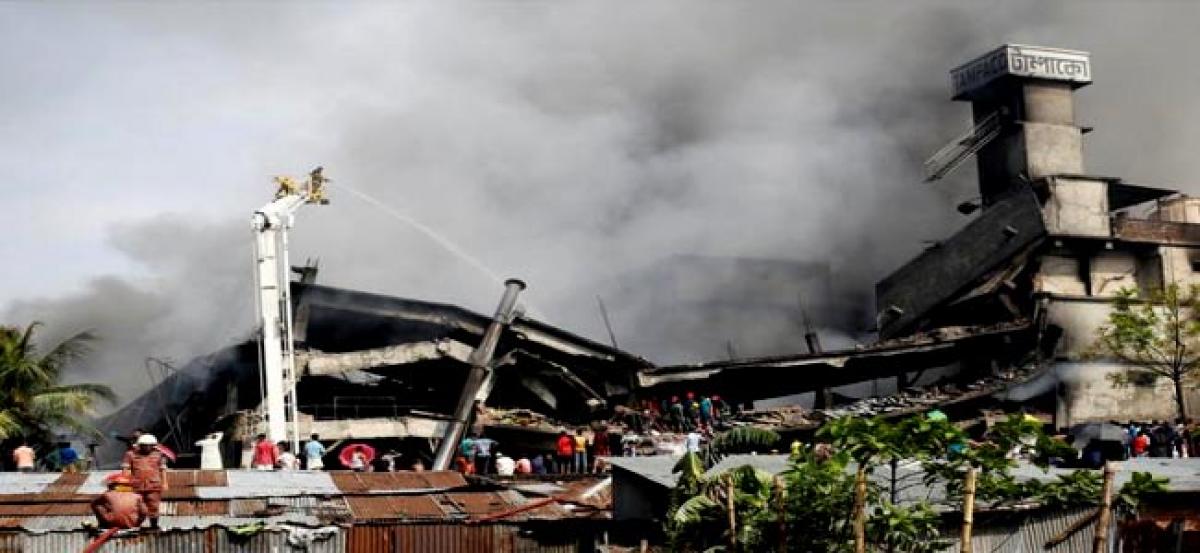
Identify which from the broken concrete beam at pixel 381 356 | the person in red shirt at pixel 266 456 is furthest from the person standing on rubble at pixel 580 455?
the person in red shirt at pixel 266 456

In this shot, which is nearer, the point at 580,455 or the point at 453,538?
the point at 453,538

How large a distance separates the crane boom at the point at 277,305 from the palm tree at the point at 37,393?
4756mm

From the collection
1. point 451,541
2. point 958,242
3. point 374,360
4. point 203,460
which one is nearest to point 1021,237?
point 958,242

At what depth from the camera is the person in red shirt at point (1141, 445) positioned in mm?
35219

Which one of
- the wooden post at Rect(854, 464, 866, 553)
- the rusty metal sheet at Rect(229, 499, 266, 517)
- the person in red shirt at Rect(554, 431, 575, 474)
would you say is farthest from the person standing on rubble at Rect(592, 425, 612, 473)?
the wooden post at Rect(854, 464, 866, 553)

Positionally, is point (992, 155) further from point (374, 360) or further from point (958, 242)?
point (374, 360)

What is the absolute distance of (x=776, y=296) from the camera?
233ft

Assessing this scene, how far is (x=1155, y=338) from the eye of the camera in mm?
49031

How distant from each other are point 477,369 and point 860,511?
2591 centimetres

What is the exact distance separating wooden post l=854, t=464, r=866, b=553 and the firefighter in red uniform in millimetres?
10195

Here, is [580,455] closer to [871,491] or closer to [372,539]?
[372,539]

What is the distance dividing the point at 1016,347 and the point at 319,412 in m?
24.5

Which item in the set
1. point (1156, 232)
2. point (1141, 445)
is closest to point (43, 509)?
point (1141, 445)

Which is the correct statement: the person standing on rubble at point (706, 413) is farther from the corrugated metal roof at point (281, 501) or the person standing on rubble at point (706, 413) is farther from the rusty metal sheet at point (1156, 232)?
the rusty metal sheet at point (1156, 232)
